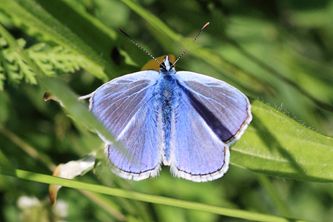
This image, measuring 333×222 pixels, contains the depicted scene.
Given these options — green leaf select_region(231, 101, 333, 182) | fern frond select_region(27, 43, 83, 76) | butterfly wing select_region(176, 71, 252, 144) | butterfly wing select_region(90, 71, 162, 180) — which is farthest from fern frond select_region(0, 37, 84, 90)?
green leaf select_region(231, 101, 333, 182)

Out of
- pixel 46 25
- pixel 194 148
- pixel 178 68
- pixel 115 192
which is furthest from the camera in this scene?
pixel 178 68

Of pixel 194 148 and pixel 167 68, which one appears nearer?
pixel 194 148

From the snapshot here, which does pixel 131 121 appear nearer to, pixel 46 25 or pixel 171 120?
pixel 171 120

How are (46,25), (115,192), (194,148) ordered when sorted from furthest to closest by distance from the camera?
(46,25) < (194,148) < (115,192)

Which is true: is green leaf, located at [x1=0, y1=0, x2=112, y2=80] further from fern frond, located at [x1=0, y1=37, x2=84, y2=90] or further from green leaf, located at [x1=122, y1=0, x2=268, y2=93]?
green leaf, located at [x1=122, y1=0, x2=268, y2=93]

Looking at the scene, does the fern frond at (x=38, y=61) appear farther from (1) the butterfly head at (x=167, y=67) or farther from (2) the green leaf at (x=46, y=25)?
(1) the butterfly head at (x=167, y=67)

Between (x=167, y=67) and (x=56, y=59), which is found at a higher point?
(x=167, y=67)

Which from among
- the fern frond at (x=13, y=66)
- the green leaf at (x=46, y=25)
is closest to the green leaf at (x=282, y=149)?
the green leaf at (x=46, y=25)

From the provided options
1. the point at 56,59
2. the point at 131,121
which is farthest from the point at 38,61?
the point at 131,121
